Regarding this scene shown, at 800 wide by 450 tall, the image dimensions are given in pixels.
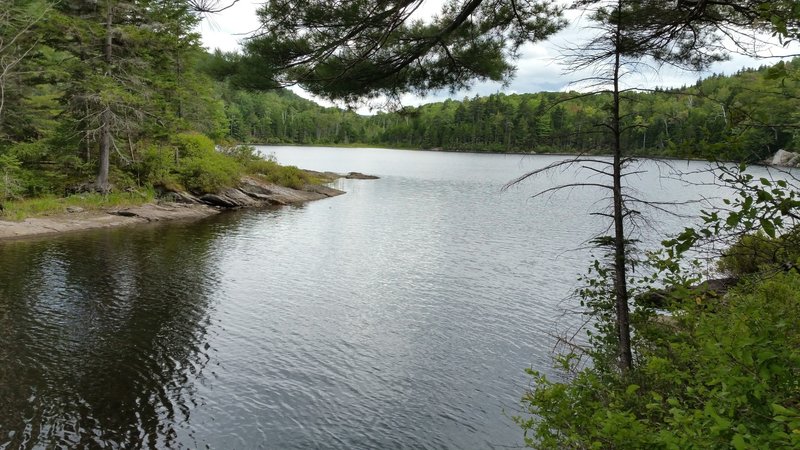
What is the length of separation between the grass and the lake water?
3292 mm

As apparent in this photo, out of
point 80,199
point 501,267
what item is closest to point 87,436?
point 501,267

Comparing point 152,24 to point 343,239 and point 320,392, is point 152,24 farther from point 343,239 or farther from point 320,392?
point 320,392

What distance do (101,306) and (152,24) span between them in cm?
2175

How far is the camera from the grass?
86.0ft

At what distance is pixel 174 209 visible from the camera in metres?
34.4

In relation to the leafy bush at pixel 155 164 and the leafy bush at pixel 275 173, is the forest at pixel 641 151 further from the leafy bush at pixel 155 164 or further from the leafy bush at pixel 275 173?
the leafy bush at pixel 275 173

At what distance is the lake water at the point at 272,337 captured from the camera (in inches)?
407

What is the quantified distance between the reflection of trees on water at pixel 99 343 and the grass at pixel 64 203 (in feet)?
14.3

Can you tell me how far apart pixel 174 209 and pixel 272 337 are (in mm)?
23104

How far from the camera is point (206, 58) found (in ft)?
27.5

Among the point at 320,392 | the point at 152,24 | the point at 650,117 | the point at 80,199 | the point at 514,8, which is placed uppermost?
the point at 152,24

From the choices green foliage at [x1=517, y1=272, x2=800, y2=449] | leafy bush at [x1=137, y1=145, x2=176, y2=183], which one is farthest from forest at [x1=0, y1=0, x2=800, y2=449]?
leafy bush at [x1=137, y1=145, x2=176, y2=183]

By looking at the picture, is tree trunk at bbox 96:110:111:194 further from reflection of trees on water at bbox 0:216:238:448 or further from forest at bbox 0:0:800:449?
reflection of trees on water at bbox 0:216:238:448

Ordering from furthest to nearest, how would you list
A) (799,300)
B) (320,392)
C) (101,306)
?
1. (101,306)
2. (320,392)
3. (799,300)
